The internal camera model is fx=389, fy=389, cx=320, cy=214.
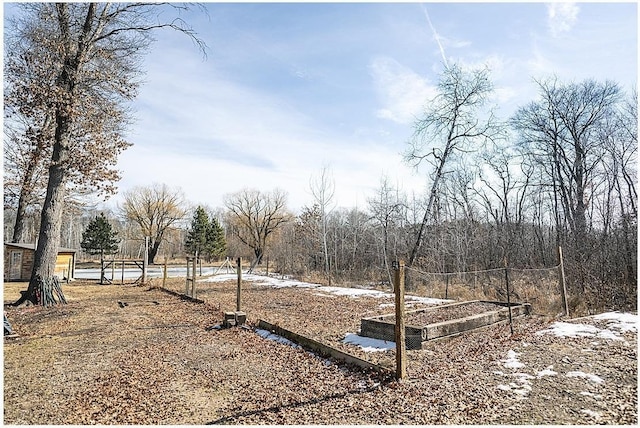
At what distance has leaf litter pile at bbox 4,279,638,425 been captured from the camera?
3797 millimetres

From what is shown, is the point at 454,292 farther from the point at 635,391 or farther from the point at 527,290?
the point at 635,391

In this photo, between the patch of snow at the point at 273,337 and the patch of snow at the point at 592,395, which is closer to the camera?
the patch of snow at the point at 592,395

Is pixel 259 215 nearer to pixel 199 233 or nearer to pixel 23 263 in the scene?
pixel 199 233

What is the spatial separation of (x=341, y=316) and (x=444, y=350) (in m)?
3.64

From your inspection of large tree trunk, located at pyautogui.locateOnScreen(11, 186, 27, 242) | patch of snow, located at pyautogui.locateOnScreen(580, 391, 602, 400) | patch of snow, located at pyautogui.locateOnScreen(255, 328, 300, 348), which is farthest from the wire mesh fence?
large tree trunk, located at pyautogui.locateOnScreen(11, 186, 27, 242)

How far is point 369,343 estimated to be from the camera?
6.54 meters

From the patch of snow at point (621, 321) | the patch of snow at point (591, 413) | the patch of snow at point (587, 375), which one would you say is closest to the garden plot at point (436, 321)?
the patch of snow at point (621, 321)

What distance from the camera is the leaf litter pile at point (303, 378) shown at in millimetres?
3797

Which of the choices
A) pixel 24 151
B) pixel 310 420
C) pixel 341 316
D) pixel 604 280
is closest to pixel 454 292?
pixel 604 280

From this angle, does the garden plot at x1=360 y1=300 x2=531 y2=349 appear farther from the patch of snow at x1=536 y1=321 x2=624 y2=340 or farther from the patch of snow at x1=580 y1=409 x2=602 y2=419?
the patch of snow at x1=580 y1=409 x2=602 y2=419

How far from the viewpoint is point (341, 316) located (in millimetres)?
9312

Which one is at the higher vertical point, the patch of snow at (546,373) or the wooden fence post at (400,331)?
the wooden fence post at (400,331)

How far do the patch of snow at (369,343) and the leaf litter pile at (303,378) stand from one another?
0.18 m

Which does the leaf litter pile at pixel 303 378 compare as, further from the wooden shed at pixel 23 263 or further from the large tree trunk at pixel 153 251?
the large tree trunk at pixel 153 251
